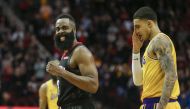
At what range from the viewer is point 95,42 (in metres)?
17.8

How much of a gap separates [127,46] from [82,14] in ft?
9.01

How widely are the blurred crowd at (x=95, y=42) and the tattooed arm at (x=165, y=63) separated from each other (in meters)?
6.75

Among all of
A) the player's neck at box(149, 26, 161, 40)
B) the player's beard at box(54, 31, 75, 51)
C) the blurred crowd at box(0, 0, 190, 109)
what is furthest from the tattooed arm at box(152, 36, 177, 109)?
the blurred crowd at box(0, 0, 190, 109)

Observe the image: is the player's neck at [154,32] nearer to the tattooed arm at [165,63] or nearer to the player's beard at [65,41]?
the tattooed arm at [165,63]

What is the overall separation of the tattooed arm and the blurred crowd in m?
6.75

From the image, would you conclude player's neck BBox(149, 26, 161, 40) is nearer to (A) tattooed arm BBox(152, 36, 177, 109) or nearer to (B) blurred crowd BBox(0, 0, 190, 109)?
(A) tattooed arm BBox(152, 36, 177, 109)

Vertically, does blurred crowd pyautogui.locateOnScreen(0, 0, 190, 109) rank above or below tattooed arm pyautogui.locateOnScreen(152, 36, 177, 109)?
below

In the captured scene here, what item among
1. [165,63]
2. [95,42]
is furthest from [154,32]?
[95,42]

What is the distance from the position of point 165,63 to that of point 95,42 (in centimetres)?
1197

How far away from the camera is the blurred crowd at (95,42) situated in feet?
49.5

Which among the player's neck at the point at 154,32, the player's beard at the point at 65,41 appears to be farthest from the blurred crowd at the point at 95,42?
the player's beard at the point at 65,41

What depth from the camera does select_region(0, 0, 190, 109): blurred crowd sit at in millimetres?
15102

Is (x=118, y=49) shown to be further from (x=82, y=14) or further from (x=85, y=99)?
(x=85, y=99)

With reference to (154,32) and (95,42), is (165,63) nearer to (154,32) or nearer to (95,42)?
(154,32)
